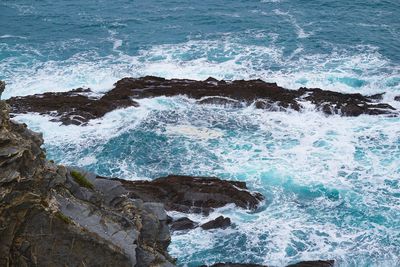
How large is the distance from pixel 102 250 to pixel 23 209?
2886 millimetres

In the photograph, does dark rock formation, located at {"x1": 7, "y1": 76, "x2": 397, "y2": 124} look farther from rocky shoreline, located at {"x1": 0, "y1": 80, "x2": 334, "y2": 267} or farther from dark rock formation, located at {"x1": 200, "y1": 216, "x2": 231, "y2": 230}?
rocky shoreline, located at {"x1": 0, "y1": 80, "x2": 334, "y2": 267}

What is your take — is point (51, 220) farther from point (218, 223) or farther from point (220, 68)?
point (220, 68)

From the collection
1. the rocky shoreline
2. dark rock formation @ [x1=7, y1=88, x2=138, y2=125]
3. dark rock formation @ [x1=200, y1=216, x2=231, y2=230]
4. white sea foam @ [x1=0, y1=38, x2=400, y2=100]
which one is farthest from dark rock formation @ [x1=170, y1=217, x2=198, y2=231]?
white sea foam @ [x1=0, y1=38, x2=400, y2=100]

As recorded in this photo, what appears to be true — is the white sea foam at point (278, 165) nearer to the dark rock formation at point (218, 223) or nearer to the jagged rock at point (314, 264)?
the dark rock formation at point (218, 223)

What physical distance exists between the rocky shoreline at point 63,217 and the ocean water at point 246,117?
23.7 feet

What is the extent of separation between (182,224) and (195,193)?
2.78 metres

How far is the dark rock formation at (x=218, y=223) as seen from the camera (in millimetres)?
32062

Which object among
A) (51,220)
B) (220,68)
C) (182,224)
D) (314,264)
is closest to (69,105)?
(220,68)

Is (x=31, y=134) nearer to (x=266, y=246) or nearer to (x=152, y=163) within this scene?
(x=266, y=246)

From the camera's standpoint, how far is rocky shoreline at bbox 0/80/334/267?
714 inches

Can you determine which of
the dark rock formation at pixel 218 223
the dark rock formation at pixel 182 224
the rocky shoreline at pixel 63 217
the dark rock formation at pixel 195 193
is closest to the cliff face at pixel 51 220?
the rocky shoreline at pixel 63 217

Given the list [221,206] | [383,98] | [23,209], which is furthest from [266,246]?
[383,98]

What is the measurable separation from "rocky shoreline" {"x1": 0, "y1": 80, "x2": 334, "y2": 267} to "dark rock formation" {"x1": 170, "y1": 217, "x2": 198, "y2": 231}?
613cm

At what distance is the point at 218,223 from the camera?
32.2 meters
